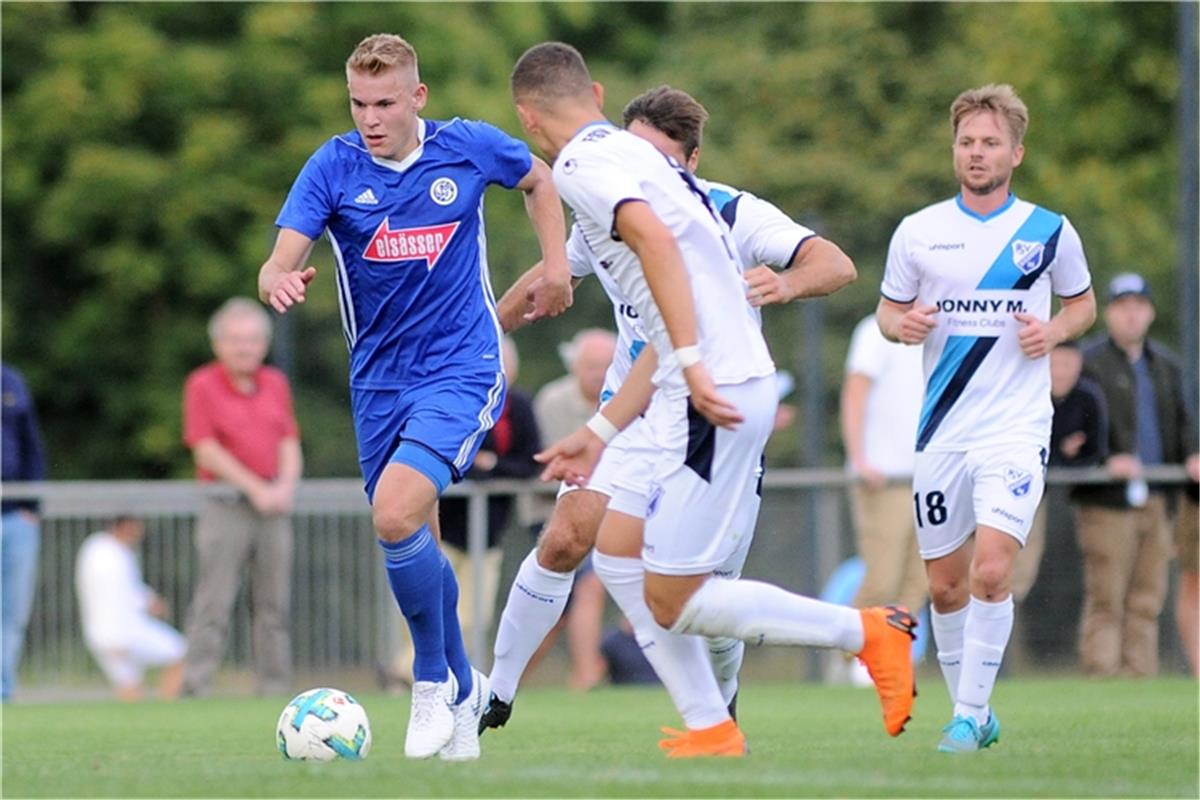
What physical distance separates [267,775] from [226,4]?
19.1m

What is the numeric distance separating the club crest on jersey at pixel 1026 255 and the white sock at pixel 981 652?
4.31 ft

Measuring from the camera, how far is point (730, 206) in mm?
8344

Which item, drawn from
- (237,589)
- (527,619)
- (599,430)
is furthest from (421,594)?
(237,589)

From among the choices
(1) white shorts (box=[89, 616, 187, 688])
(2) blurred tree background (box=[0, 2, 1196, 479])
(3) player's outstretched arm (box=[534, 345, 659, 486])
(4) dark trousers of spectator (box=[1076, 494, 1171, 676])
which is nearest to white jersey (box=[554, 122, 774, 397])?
(3) player's outstretched arm (box=[534, 345, 659, 486])

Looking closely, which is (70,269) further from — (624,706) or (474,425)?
(474,425)

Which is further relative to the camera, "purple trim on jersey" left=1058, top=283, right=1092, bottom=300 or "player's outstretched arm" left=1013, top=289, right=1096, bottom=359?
"purple trim on jersey" left=1058, top=283, right=1092, bottom=300

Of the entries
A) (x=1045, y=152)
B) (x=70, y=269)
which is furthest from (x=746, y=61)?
(x=70, y=269)

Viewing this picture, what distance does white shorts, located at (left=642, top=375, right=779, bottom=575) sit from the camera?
7.21m

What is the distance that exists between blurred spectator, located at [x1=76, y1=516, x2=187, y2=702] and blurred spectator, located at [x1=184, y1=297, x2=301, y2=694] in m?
0.54

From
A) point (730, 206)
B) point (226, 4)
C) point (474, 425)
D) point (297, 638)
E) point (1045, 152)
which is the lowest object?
point (297, 638)

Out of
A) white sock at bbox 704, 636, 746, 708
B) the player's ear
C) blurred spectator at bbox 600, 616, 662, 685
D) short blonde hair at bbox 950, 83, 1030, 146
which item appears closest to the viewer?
the player's ear

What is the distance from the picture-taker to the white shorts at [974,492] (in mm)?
8680

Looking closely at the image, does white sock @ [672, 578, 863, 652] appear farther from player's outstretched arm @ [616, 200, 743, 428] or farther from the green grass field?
player's outstretched arm @ [616, 200, 743, 428]

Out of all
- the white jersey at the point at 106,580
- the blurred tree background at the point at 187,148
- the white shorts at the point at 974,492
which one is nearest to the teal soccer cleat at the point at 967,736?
the white shorts at the point at 974,492
